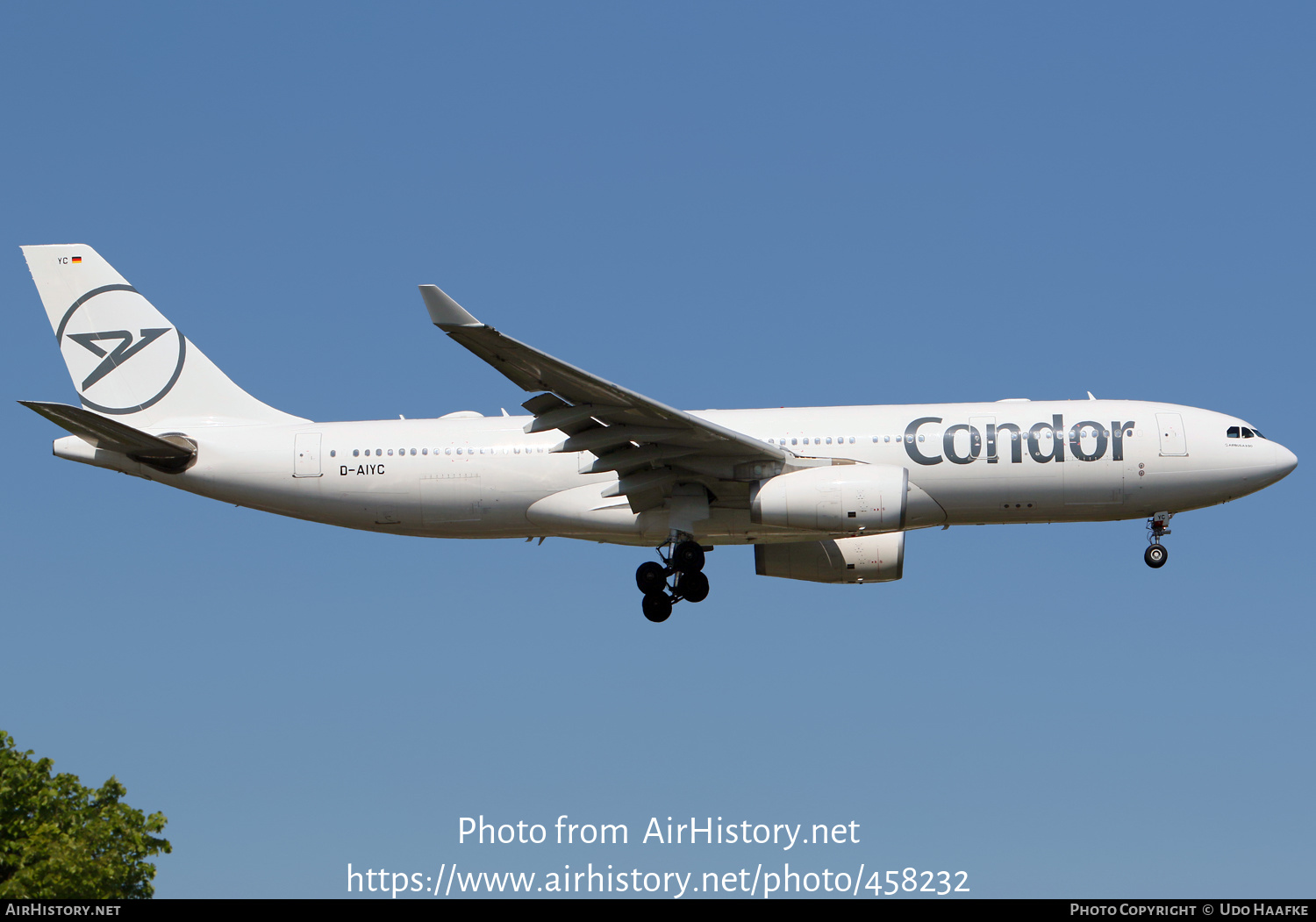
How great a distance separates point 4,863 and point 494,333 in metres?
19.0

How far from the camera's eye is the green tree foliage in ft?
105

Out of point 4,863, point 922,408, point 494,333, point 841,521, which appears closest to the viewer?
point 494,333

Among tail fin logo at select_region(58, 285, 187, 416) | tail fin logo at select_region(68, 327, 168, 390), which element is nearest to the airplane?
tail fin logo at select_region(58, 285, 187, 416)

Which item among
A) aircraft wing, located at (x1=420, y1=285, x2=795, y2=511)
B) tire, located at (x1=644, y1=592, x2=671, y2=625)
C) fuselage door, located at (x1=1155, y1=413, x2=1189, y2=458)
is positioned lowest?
tire, located at (x1=644, y1=592, x2=671, y2=625)

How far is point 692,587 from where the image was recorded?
3017cm

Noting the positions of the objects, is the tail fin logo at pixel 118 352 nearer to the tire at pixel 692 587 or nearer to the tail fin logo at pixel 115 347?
the tail fin logo at pixel 115 347

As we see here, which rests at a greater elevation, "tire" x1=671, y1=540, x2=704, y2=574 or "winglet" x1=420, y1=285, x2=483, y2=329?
"winglet" x1=420, y1=285, x2=483, y2=329

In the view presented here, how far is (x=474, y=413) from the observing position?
103 feet

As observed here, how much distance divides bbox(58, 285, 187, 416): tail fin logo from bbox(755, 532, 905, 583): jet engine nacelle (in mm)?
14009

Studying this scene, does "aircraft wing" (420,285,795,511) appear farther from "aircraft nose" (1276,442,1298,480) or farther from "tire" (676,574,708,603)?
"aircraft nose" (1276,442,1298,480)

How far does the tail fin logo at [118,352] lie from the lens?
108 ft
